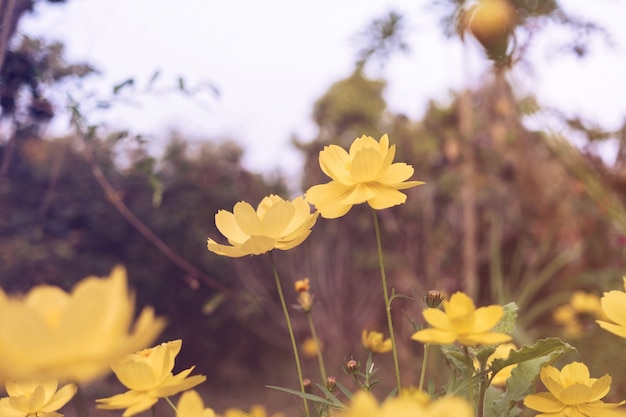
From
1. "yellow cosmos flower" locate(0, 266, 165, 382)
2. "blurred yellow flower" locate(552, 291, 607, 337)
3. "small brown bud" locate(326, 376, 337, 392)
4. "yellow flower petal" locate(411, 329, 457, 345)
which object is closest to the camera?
"yellow cosmos flower" locate(0, 266, 165, 382)

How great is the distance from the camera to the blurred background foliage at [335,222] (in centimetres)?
170

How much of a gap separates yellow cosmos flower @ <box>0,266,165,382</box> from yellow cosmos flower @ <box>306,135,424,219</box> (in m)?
0.26

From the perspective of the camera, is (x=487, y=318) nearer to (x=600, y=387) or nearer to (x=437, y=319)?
(x=437, y=319)

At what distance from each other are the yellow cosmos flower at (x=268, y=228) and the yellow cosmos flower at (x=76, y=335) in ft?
0.72

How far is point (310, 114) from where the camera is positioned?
448 cm

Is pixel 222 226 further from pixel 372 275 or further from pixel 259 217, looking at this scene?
pixel 372 275

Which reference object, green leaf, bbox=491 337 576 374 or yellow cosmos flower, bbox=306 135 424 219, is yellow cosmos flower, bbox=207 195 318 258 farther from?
green leaf, bbox=491 337 576 374

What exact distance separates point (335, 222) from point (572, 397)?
336 centimetres

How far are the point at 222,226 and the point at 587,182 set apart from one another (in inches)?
32.2

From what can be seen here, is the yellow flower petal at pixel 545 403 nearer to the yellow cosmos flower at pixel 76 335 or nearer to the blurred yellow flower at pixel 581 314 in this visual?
the yellow cosmos flower at pixel 76 335

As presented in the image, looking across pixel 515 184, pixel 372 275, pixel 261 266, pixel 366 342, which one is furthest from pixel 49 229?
pixel 515 184

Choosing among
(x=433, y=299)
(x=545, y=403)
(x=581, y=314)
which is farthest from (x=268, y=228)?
(x=581, y=314)

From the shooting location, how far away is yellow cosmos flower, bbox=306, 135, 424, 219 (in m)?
0.50

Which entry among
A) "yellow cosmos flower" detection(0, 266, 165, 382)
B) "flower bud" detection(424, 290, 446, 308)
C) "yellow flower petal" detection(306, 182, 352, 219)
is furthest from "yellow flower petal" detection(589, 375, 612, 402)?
"yellow cosmos flower" detection(0, 266, 165, 382)
